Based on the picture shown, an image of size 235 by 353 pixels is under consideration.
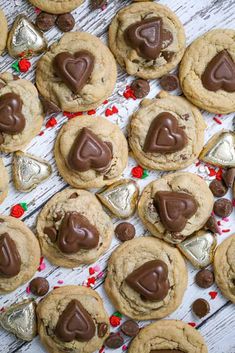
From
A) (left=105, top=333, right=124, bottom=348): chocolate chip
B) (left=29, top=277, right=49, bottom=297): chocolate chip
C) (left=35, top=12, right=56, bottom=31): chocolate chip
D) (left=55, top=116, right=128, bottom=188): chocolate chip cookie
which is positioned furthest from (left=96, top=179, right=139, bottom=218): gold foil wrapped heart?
(left=35, top=12, right=56, bottom=31): chocolate chip

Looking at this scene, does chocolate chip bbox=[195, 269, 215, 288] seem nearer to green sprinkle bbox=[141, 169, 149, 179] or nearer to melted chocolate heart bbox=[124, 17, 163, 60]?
green sprinkle bbox=[141, 169, 149, 179]

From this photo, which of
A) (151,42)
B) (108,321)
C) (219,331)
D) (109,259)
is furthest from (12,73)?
(219,331)

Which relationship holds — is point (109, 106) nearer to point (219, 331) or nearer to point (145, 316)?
point (145, 316)

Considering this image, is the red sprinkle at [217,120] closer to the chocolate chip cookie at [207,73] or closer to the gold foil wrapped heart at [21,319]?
the chocolate chip cookie at [207,73]

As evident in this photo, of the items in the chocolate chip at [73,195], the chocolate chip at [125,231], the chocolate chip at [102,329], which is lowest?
the chocolate chip at [102,329]

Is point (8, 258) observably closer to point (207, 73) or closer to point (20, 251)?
point (20, 251)

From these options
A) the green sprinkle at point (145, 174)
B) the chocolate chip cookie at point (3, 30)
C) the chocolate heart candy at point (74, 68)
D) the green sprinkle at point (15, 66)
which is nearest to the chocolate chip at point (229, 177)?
the green sprinkle at point (145, 174)

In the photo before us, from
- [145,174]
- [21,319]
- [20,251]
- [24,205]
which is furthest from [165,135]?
[21,319]
